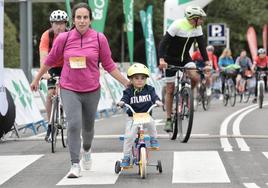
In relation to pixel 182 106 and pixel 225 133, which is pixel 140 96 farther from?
pixel 225 133

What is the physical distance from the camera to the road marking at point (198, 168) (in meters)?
8.77

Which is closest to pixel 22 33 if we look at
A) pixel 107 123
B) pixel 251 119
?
pixel 107 123

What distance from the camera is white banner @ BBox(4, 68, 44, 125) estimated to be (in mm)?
15586

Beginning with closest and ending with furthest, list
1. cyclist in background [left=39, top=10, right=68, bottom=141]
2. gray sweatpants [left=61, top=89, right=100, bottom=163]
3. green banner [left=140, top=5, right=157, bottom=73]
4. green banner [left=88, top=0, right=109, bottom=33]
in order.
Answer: gray sweatpants [left=61, top=89, right=100, bottom=163]
cyclist in background [left=39, top=10, right=68, bottom=141]
green banner [left=88, top=0, right=109, bottom=33]
green banner [left=140, top=5, right=157, bottom=73]

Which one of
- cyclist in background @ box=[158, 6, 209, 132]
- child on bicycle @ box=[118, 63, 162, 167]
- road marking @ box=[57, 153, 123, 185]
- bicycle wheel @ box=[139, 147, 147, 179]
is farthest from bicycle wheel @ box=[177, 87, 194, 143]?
bicycle wheel @ box=[139, 147, 147, 179]

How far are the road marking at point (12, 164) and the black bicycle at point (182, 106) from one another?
8.06ft

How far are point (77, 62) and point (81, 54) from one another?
0.32 feet

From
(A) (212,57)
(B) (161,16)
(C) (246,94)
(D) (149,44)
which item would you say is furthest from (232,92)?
(B) (161,16)

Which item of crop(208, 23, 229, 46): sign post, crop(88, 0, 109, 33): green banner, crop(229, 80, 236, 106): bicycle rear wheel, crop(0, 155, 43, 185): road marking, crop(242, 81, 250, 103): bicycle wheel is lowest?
crop(242, 81, 250, 103): bicycle wheel

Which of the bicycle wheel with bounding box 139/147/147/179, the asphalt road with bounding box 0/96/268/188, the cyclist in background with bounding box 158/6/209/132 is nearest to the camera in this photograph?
the asphalt road with bounding box 0/96/268/188

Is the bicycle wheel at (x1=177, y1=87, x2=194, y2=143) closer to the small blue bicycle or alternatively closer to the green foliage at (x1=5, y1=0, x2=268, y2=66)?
the small blue bicycle

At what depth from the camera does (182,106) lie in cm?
1280

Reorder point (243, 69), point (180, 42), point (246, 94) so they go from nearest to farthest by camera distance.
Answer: point (180, 42), point (243, 69), point (246, 94)

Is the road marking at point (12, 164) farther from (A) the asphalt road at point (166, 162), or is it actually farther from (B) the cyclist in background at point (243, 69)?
(B) the cyclist in background at point (243, 69)
